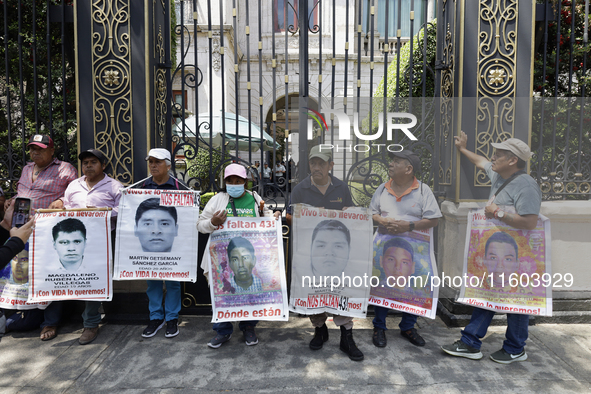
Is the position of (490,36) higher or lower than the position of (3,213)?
higher

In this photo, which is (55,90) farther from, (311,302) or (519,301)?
(519,301)

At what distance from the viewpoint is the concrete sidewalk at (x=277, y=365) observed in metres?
3.15

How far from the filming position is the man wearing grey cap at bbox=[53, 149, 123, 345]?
3.99m

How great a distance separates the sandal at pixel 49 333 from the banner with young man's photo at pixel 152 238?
0.99 m

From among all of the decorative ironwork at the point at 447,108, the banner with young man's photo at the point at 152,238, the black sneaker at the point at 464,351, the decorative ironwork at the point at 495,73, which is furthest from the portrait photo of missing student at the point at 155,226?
the decorative ironwork at the point at 495,73

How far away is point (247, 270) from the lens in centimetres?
369

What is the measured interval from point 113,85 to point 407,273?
3.76 meters

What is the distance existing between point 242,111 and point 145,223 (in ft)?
39.1

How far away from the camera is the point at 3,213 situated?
424 cm

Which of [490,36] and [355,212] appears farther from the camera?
[490,36]

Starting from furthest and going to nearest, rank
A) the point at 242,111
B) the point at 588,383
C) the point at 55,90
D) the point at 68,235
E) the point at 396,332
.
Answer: the point at 242,111
the point at 55,90
the point at 396,332
the point at 68,235
the point at 588,383

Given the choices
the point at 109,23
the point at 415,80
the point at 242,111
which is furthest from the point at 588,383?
the point at 242,111

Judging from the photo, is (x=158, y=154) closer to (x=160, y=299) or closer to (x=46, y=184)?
(x=46, y=184)

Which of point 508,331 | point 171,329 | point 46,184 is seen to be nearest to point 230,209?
point 171,329
